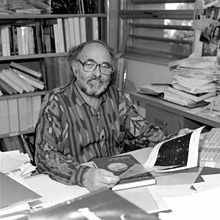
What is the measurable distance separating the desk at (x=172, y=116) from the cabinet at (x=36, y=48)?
864 mm

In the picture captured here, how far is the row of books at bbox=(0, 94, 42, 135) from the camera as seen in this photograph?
9.56 ft

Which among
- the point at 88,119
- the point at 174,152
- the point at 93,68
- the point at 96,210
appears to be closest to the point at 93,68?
the point at 93,68

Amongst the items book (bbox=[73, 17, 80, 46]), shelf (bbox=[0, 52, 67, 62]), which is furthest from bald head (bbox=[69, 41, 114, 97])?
book (bbox=[73, 17, 80, 46])

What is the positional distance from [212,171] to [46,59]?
6.19ft

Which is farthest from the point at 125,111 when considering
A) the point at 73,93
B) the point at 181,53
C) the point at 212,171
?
the point at 181,53

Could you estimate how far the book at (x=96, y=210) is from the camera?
106 cm

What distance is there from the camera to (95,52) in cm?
179

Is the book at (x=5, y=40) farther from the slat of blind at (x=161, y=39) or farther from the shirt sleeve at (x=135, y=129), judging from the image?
the shirt sleeve at (x=135, y=129)

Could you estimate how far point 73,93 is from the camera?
1820mm

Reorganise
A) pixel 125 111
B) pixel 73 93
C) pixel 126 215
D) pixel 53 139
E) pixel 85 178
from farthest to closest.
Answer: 1. pixel 125 111
2. pixel 73 93
3. pixel 53 139
4. pixel 85 178
5. pixel 126 215

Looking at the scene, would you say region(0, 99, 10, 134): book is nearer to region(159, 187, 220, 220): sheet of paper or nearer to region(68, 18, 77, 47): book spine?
region(68, 18, 77, 47): book spine

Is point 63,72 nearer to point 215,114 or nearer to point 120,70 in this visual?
point 120,70

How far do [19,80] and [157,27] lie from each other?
1.13 meters

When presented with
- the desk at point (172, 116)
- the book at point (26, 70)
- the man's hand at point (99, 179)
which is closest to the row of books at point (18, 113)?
the book at point (26, 70)
